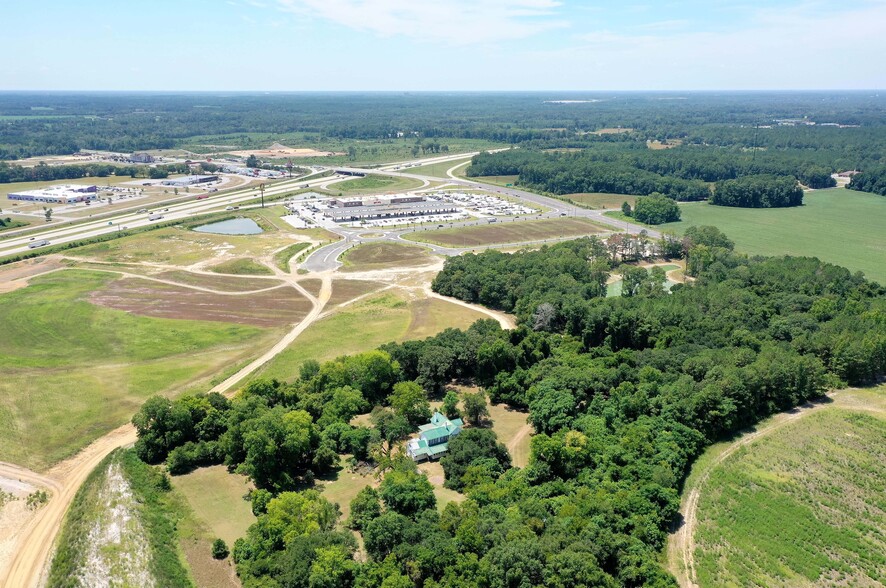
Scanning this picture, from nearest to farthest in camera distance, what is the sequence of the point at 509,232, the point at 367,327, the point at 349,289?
1. the point at 367,327
2. the point at 349,289
3. the point at 509,232

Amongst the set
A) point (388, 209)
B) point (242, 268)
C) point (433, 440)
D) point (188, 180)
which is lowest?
point (433, 440)

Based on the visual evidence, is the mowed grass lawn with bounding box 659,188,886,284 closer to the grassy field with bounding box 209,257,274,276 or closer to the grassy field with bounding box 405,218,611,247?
the grassy field with bounding box 405,218,611,247

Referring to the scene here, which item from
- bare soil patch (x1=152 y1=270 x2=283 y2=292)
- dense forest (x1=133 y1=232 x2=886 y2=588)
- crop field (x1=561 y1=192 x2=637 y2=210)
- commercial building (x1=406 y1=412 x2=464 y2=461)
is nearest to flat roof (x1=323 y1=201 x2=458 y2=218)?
crop field (x1=561 y1=192 x2=637 y2=210)

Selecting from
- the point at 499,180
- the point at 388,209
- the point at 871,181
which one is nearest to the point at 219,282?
the point at 388,209

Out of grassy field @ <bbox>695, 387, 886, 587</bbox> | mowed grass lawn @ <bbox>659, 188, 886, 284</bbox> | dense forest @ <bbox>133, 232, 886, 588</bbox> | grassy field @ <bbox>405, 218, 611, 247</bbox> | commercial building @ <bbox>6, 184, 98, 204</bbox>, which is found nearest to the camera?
dense forest @ <bbox>133, 232, 886, 588</bbox>

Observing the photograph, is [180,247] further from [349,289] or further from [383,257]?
[349,289]

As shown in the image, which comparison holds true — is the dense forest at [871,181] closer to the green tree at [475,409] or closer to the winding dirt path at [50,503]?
the green tree at [475,409]
